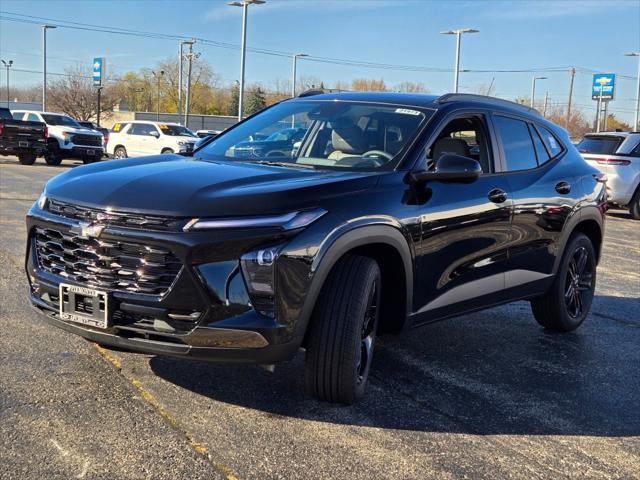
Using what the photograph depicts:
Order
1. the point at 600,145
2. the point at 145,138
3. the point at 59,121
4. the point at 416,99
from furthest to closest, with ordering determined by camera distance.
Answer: the point at 59,121, the point at 145,138, the point at 600,145, the point at 416,99

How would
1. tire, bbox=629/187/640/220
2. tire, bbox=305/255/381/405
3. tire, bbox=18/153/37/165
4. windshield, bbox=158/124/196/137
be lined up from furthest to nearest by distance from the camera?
windshield, bbox=158/124/196/137
tire, bbox=18/153/37/165
tire, bbox=629/187/640/220
tire, bbox=305/255/381/405

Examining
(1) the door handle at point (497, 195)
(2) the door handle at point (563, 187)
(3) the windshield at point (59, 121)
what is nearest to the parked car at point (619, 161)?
(2) the door handle at point (563, 187)

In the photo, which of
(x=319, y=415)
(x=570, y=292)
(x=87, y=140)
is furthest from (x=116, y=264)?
(x=87, y=140)

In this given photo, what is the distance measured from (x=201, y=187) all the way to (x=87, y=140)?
77.4ft

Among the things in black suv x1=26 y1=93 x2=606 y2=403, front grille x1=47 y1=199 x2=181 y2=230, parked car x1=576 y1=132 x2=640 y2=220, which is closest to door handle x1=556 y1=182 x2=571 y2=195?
→ black suv x1=26 y1=93 x2=606 y2=403

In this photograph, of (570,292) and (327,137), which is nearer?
(327,137)

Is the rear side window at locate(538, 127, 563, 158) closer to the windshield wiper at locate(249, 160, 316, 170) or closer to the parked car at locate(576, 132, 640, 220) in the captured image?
the windshield wiper at locate(249, 160, 316, 170)

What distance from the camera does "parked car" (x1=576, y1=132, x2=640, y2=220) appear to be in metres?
14.5

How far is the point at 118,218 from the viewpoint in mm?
3346

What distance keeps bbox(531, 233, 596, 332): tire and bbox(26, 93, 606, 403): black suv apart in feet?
1.51

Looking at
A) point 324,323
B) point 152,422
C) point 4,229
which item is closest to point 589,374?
point 324,323

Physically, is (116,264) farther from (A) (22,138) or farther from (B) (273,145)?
(A) (22,138)

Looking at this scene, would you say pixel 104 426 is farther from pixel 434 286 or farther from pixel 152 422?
pixel 434 286

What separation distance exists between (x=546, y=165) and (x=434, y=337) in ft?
5.03
